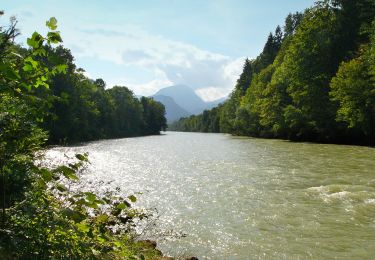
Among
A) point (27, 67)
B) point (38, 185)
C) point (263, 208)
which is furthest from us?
point (263, 208)

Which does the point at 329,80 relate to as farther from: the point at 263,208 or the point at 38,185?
the point at 38,185

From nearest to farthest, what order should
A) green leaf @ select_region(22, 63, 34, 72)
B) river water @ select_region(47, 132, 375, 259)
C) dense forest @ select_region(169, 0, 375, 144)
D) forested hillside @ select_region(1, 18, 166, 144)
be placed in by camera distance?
green leaf @ select_region(22, 63, 34, 72), river water @ select_region(47, 132, 375, 259), forested hillside @ select_region(1, 18, 166, 144), dense forest @ select_region(169, 0, 375, 144)

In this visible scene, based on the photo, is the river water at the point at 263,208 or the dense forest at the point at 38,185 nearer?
the dense forest at the point at 38,185

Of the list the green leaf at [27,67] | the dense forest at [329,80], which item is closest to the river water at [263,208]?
the green leaf at [27,67]

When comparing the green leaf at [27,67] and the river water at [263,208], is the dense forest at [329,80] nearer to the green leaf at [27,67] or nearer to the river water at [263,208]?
the river water at [263,208]

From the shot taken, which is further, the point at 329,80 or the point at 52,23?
the point at 329,80

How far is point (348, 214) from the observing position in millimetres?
14453

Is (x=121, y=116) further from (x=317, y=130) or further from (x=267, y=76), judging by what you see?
(x=317, y=130)

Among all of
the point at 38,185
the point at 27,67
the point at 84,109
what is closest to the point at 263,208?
the point at 38,185

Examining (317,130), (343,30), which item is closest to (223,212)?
(317,130)

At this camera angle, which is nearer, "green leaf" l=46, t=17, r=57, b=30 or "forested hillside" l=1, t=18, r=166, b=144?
"green leaf" l=46, t=17, r=57, b=30

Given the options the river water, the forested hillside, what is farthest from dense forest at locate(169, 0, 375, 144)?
the forested hillside

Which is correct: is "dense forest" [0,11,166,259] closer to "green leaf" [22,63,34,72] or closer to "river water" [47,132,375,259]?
"green leaf" [22,63,34,72]

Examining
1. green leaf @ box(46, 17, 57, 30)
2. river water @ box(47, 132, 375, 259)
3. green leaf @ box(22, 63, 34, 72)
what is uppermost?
green leaf @ box(46, 17, 57, 30)
